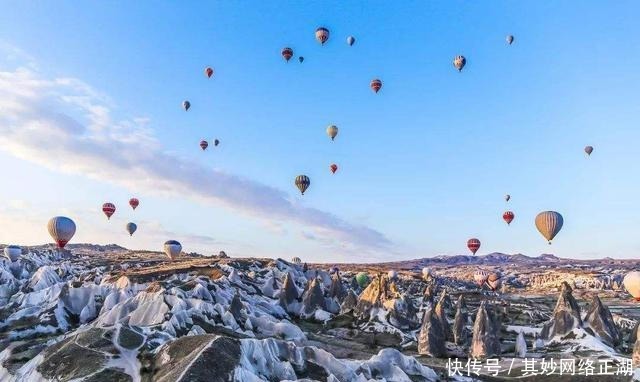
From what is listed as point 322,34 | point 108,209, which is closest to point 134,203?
point 108,209

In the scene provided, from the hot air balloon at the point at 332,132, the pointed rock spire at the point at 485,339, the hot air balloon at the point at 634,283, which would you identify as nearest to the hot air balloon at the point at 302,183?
the hot air balloon at the point at 332,132

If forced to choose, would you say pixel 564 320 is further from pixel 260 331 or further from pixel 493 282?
pixel 493 282

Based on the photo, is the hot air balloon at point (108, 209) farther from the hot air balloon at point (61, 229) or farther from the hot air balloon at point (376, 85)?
the hot air balloon at point (376, 85)

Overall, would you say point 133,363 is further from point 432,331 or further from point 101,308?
point 101,308

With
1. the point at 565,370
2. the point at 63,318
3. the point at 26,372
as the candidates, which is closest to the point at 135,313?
the point at 63,318

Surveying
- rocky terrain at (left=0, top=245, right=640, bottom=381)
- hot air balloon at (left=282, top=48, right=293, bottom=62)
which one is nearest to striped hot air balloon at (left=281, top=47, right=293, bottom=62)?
hot air balloon at (left=282, top=48, right=293, bottom=62)
